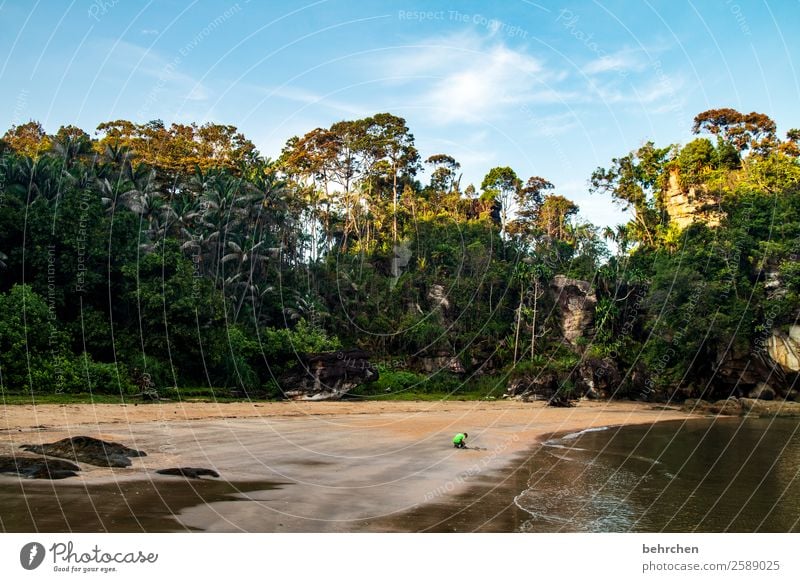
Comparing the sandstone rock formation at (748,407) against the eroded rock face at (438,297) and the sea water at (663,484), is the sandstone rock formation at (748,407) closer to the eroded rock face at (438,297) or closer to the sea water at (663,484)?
the sea water at (663,484)

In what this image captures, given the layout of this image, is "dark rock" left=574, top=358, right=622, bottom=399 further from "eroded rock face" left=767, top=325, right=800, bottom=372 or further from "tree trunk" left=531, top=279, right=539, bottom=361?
"eroded rock face" left=767, top=325, right=800, bottom=372

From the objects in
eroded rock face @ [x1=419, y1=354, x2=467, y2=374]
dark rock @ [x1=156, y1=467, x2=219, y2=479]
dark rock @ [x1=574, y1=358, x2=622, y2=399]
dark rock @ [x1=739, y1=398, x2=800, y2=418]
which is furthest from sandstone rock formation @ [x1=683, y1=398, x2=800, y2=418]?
dark rock @ [x1=156, y1=467, x2=219, y2=479]

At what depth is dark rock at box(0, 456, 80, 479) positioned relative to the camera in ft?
38.1

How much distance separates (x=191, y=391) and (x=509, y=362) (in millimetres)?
29631

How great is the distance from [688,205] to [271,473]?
182ft

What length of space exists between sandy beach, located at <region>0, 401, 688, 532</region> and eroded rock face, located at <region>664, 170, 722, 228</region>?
34156 mm

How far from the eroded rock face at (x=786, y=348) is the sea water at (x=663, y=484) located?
60.1 feet

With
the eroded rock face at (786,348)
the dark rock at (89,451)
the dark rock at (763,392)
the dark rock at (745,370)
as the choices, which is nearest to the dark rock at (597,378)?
the dark rock at (745,370)

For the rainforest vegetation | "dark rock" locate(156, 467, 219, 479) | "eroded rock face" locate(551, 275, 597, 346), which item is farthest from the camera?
"eroded rock face" locate(551, 275, 597, 346)

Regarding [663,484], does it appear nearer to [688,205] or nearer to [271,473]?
[271,473]

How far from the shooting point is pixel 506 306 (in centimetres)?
5788

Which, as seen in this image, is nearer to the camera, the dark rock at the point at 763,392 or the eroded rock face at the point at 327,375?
the eroded rock face at the point at 327,375

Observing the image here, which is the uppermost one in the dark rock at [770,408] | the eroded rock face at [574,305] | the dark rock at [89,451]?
the eroded rock face at [574,305]

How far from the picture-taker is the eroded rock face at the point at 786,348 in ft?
142
